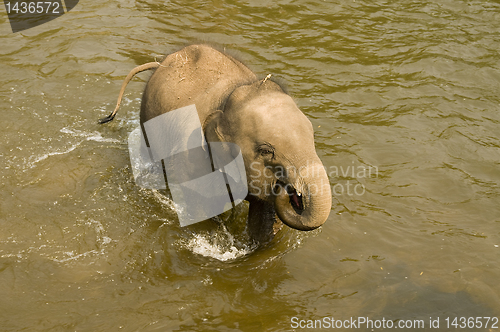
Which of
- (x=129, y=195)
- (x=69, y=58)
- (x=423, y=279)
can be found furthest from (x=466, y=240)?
(x=69, y=58)

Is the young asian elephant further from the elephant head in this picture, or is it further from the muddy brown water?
the muddy brown water

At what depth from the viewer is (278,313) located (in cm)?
348

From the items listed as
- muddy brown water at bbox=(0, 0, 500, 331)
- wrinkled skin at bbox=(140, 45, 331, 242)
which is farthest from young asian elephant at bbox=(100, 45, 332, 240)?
muddy brown water at bbox=(0, 0, 500, 331)

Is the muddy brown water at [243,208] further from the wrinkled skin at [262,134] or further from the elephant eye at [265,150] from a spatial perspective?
the elephant eye at [265,150]

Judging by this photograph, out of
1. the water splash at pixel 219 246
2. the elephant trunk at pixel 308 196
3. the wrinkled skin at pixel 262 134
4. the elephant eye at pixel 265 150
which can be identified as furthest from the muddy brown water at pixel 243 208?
the elephant eye at pixel 265 150

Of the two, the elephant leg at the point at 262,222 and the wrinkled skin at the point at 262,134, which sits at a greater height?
the wrinkled skin at the point at 262,134

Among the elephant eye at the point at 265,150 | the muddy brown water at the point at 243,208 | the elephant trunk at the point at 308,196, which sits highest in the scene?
the elephant eye at the point at 265,150

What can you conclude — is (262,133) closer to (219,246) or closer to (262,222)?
(262,222)

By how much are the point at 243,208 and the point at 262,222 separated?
2.36 feet

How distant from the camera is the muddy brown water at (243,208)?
3.59 meters

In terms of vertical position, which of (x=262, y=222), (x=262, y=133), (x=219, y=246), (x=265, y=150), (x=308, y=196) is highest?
(x=262, y=133)

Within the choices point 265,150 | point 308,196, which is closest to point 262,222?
point 265,150

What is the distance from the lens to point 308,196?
295 cm

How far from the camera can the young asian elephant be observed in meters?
3.00
